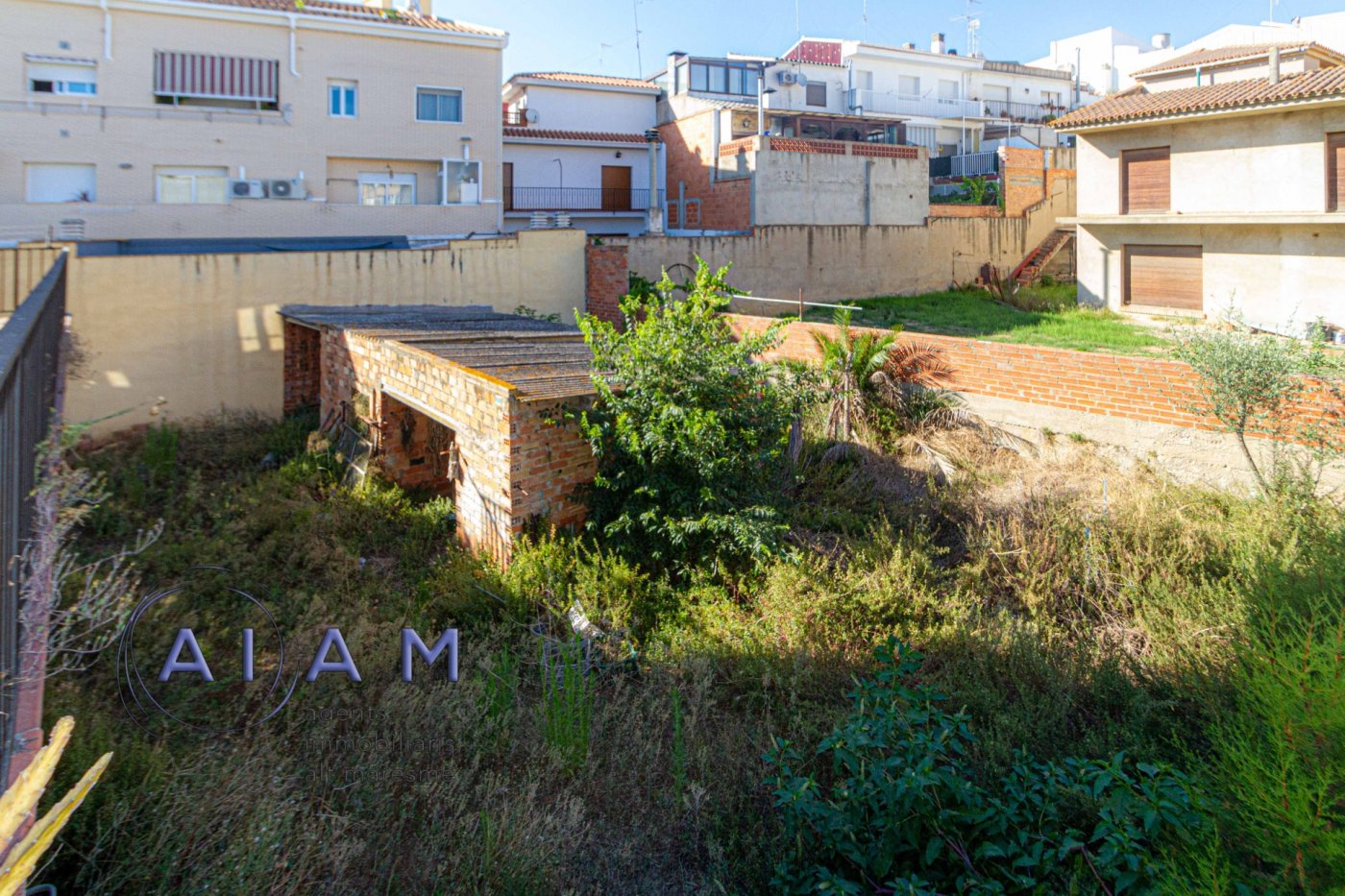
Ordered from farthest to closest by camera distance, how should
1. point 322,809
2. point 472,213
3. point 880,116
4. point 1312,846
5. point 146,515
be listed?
point 880,116, point 472,213, point 146,515, point 322,809, point 1312,846

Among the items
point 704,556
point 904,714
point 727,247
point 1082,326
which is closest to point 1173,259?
point 1082,326

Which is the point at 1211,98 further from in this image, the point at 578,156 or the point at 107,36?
the point at 107,36

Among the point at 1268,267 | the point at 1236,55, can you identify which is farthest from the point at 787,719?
the point at 1236,55

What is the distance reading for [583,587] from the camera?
284 inches

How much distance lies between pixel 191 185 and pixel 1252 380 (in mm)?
22109

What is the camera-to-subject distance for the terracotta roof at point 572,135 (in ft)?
96.1

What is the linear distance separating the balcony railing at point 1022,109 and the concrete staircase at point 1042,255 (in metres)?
17.1

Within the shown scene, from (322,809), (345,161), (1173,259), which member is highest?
(345,161)

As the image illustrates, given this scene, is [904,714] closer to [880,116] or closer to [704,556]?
[704,556]

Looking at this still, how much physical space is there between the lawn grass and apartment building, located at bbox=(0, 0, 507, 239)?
11.0m

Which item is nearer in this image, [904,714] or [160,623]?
[904,714]

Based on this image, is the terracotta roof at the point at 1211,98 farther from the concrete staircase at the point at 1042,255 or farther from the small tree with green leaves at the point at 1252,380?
the small tree with green leaves at the point at 1252,380

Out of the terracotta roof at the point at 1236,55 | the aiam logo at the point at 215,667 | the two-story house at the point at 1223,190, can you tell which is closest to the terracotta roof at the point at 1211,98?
the two-story house at the point at 1223,190

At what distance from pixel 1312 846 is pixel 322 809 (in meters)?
3.98
